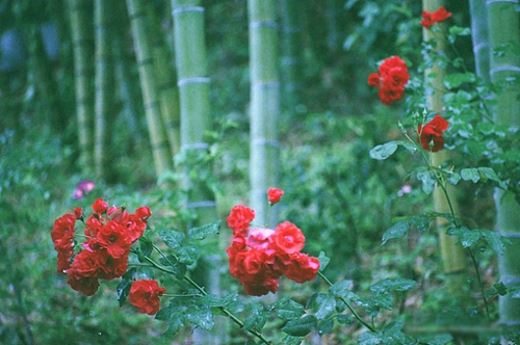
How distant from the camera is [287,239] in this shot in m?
1.12

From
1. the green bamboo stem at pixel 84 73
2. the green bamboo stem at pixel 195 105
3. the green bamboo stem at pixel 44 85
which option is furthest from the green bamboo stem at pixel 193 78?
the green bamboo stem at pixel 44 85

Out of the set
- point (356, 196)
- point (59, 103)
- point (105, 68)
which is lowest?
point (356, 196)

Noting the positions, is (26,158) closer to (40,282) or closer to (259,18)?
(40,282)

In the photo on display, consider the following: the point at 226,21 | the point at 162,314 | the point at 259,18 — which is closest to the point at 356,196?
the point at 259,18

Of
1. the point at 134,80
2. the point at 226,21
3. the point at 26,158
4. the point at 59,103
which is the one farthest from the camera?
the point at 226,21

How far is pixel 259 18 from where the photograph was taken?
218 centimetres

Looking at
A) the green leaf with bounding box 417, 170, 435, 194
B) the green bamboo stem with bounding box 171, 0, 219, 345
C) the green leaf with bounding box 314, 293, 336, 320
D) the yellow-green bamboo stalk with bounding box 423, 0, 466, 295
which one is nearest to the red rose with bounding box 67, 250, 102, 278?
the green leaf with bounding box 314, 293, 336, 320

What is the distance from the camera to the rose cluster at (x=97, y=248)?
1151 mm

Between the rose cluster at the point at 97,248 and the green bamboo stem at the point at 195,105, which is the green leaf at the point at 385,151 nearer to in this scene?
the rose cluster at the point at 97,248

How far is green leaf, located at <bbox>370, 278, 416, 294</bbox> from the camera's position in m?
1.17

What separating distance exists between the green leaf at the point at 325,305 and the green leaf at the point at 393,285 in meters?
0.11

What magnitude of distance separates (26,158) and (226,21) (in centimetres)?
555

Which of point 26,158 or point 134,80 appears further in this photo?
point 134,80

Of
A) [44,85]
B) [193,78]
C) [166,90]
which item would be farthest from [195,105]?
Answer: [44,85]
